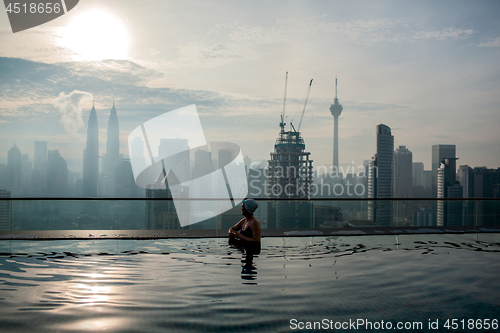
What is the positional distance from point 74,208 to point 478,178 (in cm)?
3172

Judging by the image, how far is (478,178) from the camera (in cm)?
2897

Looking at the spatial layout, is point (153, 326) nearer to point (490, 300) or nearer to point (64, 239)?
point (490, 300)

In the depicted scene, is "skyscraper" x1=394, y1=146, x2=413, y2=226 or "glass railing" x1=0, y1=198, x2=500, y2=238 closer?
"glass railing" x1=0, y1=198, x2=500, y2=238

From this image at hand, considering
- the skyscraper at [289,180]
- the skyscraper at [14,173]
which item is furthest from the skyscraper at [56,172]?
the skyscraper at [289,180]

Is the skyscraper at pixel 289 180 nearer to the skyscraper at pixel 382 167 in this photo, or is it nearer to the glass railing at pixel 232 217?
the glass railing at pixel 232 217

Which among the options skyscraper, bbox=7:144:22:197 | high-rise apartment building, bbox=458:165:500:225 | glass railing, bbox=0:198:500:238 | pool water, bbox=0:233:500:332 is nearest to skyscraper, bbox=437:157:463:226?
glass railing, bbox=0:198:500:238

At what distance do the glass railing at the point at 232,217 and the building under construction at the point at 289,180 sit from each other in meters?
0.03

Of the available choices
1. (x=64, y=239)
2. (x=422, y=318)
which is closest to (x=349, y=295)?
(x=422, y=318)

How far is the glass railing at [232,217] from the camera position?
7934 mm

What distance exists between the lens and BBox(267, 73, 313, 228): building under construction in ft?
28.9

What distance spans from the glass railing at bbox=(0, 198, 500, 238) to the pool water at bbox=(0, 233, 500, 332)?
1.24 m

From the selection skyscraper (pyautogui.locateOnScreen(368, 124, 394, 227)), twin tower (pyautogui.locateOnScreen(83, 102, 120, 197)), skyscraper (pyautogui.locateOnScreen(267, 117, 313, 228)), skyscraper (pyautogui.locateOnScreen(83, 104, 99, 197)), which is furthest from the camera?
skyscraper (pyautogui.locateOnScreen(368, 124, 394, 227))

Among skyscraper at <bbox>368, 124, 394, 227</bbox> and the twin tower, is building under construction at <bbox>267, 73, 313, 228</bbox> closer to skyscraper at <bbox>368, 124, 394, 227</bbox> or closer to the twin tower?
the twin tower

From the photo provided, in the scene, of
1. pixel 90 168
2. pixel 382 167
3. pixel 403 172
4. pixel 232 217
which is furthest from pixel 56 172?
pixel 403 172
